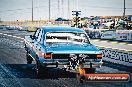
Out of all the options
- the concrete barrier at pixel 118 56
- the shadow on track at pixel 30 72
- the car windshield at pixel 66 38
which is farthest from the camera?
the concrete barrier at pixel 118 56

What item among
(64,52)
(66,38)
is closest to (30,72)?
(66,38)

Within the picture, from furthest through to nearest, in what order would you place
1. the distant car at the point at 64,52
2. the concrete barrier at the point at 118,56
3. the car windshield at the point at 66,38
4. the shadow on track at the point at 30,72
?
the concrete barrier at the point at 118,56
the car windshield at the point at 66,38
the shadow on track at the point at 30,72
the distant car at the point at 64,52

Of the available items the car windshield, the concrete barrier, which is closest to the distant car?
the car windshield

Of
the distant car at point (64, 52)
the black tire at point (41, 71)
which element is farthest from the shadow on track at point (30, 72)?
the distant car at point (64, 52)

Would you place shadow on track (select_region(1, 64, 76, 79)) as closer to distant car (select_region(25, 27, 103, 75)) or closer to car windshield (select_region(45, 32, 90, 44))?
distant car (select_region(25, 27, 103, 75))

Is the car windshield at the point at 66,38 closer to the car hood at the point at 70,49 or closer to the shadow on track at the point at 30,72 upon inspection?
the car hood at the point at 70,49

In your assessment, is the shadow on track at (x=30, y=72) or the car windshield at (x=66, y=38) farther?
the car windshield at (x=66, y=38)

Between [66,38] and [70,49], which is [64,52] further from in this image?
[66,38]

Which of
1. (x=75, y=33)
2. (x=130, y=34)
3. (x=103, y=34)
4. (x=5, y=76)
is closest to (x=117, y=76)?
(x=75, y=33)

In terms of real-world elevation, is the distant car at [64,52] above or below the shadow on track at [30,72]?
above

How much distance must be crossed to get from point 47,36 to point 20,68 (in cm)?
234

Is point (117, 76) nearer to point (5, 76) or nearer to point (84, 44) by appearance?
point (84, 44)

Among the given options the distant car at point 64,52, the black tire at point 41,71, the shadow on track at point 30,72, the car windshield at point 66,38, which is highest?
the car windshield at point 66,38

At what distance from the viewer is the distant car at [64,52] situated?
9328mm
